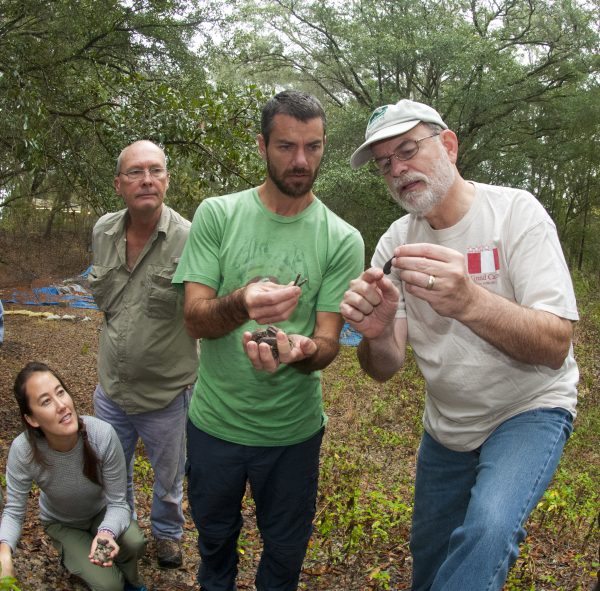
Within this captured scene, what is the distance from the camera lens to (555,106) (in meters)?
19.5

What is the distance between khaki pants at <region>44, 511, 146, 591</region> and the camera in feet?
11.4

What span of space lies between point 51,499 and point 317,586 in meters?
1.89

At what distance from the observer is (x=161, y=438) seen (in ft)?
12.8

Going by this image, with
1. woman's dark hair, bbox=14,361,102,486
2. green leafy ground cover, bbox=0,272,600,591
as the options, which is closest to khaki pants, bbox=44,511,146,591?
woman's dark hair, bbox=14,361,102,486

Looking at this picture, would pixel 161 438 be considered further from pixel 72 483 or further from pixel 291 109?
pixel 291 109

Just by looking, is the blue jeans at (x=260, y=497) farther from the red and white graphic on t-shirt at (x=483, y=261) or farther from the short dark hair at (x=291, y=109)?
the short dark hair at (x=291, y=109)

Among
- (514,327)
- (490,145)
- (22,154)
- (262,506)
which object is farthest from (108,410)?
(490,145)

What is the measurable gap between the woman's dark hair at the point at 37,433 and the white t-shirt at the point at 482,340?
1.97 metres

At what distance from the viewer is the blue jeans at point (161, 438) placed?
3.88 m

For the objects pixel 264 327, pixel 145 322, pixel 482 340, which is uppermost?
pixel 482 340

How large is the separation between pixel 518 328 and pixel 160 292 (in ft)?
7.29

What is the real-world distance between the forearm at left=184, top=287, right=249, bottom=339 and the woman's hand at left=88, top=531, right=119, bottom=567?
4.11ft

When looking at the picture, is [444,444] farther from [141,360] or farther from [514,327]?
[141,360]

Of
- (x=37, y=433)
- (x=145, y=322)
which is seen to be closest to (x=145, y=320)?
(x=145, y=322)
